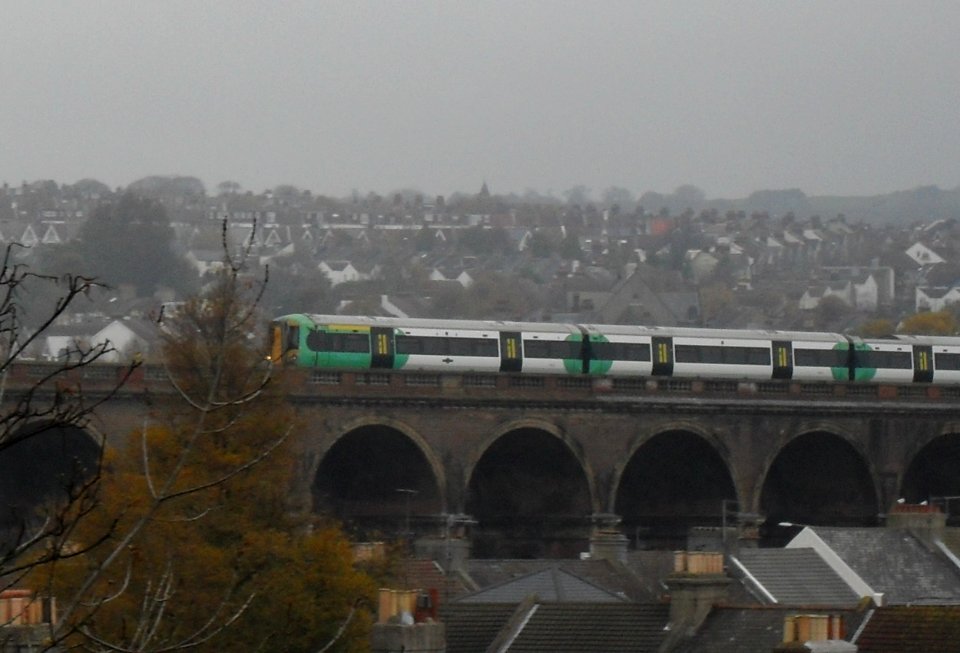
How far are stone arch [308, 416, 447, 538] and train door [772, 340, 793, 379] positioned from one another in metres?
9.87

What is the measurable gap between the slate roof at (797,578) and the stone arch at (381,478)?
19016 mm

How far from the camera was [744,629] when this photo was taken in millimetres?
28688

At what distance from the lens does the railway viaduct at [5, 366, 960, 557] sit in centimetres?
6062

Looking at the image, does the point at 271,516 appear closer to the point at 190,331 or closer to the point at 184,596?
the point at 184,596

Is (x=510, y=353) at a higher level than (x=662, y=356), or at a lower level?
higher

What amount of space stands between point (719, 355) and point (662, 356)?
1522 mm

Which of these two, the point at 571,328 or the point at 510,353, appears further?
the point at 571,328

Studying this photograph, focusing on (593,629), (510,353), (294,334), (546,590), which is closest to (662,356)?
(510,353)

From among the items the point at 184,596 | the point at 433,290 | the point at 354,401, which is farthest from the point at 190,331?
the point at 433,290

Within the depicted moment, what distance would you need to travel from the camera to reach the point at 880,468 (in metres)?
A: 66.8

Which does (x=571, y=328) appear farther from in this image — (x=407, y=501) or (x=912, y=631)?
(x=912, y=631)

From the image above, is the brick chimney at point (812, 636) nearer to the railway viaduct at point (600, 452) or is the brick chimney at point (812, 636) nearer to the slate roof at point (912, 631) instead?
the slate roof at point (912, 631)

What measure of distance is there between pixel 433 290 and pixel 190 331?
13539 centimetres

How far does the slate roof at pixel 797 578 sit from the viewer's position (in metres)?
38.7
